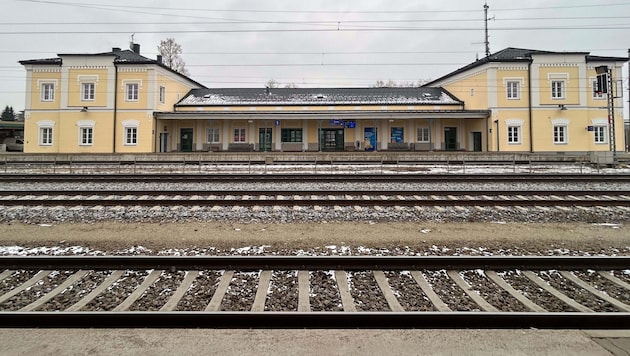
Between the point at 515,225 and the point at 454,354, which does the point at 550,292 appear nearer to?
the point at 454,354

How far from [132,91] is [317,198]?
100 ft

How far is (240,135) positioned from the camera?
123ft

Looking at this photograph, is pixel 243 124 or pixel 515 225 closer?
pixel 515 225

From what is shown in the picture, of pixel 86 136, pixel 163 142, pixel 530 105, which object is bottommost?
pixel 163 142

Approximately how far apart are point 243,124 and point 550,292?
3502 centimetres

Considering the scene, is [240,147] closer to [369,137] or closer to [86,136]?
[369,137]

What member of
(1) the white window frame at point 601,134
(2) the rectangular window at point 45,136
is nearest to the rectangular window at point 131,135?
(2) the rectangular window at point 45,136

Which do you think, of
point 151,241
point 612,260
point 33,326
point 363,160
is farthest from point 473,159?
point 33,326

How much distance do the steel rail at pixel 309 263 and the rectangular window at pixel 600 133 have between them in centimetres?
3669

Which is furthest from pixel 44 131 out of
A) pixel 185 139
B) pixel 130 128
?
pixel 185 139

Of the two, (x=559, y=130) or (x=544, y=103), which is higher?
(x=544, y=103)

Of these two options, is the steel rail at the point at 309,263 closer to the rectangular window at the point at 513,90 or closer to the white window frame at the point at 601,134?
the rectangular window at the point at 513,90

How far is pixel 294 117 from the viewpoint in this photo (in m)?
34.0

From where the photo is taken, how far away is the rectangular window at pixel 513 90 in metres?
34.2
